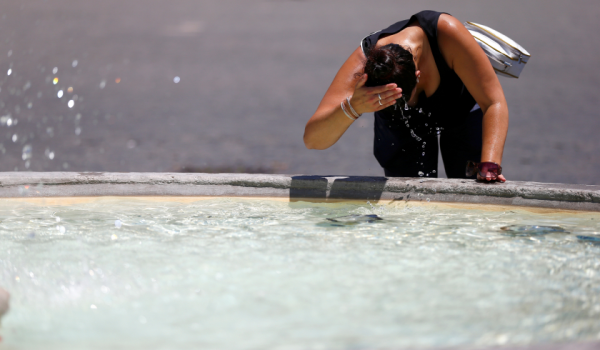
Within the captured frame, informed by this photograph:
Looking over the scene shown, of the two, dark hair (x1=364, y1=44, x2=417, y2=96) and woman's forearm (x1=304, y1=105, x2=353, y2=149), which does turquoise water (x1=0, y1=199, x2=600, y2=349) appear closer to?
woman's forearm (x1=304, y1=105, x2=353, y2=149)

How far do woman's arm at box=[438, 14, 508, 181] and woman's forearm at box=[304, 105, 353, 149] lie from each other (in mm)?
529

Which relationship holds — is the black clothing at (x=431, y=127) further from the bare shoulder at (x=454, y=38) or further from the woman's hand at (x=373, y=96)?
the woman's hand at (x=373, y=96)

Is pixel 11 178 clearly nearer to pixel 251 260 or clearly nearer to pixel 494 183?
pixel 251 260

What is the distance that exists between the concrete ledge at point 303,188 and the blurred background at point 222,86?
3.31m

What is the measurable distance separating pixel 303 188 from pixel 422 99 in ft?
2.20

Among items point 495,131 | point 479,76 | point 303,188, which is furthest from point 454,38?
point 303,188

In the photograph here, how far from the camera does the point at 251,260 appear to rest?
5.24 ft

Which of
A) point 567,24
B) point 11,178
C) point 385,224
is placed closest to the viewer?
point 385,224

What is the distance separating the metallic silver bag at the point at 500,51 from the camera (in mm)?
2438

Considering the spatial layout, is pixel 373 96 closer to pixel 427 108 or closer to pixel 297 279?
pixel 427 108

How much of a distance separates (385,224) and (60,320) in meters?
1.21

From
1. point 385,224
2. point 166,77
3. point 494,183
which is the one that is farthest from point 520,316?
point 166,77

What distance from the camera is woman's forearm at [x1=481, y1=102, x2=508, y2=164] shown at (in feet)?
7.32

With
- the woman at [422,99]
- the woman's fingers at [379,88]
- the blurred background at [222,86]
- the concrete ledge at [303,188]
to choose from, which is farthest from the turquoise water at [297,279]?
the blurred background at [222,86]
